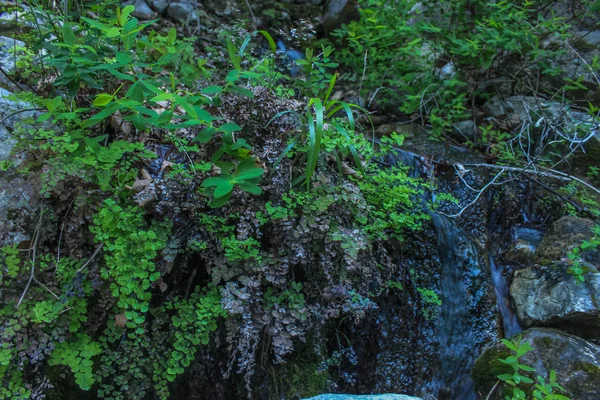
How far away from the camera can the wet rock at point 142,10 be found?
5410 millimetres

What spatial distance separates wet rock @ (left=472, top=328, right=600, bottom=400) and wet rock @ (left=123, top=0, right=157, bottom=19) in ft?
17.2

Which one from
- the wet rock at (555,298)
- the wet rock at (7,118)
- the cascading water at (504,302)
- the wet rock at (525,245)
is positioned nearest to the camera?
the wet rock at (7,118)

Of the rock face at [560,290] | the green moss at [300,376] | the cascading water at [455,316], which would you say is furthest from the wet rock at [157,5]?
the rock face at [560,290]

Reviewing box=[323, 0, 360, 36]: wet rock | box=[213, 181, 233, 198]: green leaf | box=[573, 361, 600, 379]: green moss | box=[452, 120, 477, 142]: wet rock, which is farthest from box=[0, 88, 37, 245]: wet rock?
box=[323, 0, 360, 36]: wet rock

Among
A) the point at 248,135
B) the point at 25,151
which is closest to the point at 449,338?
the point at 248,135

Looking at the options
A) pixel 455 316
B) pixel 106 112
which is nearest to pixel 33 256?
pixel 106 112

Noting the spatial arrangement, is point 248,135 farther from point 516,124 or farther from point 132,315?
point 516,124

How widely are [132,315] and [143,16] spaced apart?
462 cm

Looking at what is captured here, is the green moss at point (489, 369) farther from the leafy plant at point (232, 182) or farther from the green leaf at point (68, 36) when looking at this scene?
the green leaf at point (68, 36)

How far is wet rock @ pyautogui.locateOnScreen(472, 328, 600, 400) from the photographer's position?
2498mm

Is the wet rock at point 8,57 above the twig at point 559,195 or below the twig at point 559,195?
above

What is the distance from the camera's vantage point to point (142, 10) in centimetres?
547

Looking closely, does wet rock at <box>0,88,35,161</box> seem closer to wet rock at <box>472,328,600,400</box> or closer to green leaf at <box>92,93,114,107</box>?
green leaf at <box>92,93,114,107</box>

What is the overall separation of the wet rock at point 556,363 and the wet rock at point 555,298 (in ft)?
0.89
